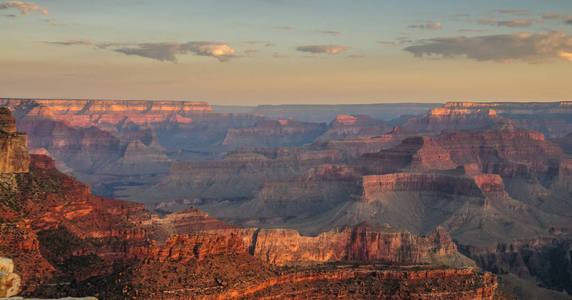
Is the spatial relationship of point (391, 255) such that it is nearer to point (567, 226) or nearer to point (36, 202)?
point (36, 202)

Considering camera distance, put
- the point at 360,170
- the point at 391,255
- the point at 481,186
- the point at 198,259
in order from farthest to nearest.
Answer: the point at 360,170 < the point at 481,186 < the point at 391,255 < the point at 198,259

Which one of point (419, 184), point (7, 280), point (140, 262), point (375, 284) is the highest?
point (7, 280)

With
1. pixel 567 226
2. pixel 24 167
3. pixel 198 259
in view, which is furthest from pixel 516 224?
pixel 198 259

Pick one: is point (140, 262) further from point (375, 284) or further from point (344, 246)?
point (344, 246)

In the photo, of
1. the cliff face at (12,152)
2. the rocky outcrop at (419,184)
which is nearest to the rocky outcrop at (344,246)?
the cliff face at (12,152)

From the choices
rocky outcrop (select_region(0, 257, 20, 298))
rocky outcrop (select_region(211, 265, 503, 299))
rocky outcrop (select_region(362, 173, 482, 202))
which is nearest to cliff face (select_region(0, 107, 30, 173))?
rocky outcrop (select_region(211, 265, 503, 299))

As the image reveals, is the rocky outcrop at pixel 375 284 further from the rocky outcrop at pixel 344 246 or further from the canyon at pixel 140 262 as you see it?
the rocky outcrop at pixel 344 246

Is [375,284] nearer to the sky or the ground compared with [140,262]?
nearer to the ground

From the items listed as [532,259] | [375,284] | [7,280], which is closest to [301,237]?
[375,284]

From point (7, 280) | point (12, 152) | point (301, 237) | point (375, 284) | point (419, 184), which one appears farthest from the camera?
point (419, 184)

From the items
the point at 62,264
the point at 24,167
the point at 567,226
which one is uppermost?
the point at 24,167

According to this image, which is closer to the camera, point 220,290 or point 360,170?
point 220,290
